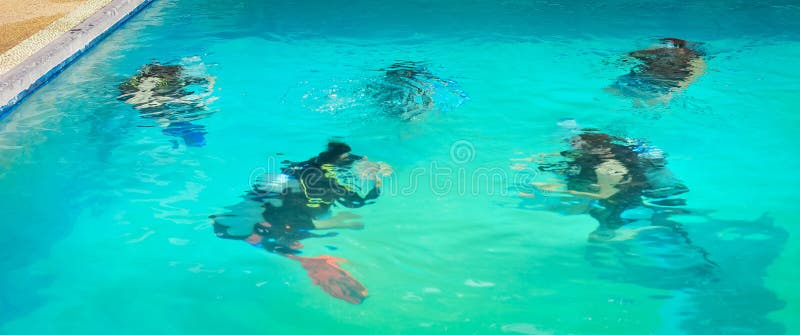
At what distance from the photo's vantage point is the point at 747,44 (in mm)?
5793

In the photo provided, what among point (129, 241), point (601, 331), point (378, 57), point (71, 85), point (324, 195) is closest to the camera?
point (601, 331)

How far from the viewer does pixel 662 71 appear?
5.10 m

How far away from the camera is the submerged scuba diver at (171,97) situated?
14.6 feet

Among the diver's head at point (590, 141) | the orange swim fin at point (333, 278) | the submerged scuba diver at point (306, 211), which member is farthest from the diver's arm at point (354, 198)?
the diver's head at point (590, 141)

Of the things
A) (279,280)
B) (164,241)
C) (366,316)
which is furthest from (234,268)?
(366,316)

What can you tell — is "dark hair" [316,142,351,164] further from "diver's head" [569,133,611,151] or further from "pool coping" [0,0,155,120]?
"pool coping" [0,0,155,120]

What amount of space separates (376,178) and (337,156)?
365 mm

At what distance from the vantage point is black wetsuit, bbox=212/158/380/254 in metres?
3.27

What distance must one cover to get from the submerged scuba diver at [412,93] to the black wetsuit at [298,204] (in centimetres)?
90

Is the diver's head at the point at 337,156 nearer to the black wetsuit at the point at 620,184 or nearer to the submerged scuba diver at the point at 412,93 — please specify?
the submerged scuba diver at the point at 412,93

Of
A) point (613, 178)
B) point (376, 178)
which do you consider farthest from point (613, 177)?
point (376, 178)

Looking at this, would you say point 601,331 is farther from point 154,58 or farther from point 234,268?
point 154,58

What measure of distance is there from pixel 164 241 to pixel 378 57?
2894mm

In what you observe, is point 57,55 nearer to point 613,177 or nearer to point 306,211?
point 306,211
